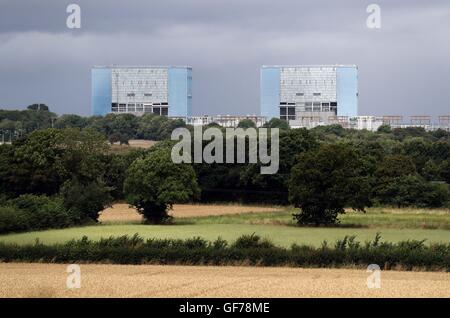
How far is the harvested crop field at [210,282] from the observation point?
30625 millimetres

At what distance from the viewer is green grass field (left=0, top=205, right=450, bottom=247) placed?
55469mm

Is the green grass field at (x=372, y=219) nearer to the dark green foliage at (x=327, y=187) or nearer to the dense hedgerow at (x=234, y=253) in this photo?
the dark green foliage at (x=327, y=187)

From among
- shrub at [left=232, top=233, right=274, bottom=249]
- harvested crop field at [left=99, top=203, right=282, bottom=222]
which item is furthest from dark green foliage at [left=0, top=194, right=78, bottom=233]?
shrub at [left=232, top=233, right=274, bottom=249]

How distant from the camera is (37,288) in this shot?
31.8m

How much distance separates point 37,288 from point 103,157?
56.5 m

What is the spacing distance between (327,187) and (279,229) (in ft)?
20.7

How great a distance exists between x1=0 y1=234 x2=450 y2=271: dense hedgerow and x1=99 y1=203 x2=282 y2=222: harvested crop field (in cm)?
2697

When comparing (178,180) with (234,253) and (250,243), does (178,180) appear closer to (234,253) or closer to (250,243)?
(250,243)

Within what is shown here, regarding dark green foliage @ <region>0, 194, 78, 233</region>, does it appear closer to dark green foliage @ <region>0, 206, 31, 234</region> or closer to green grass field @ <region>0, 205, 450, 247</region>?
dark green foliage @ <region>0, 206, 31, 234</region>

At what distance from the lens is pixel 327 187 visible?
6631 centimetres

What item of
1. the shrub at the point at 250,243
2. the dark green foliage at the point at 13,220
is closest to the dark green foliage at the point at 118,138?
the dark green foliage at the point at 13,220

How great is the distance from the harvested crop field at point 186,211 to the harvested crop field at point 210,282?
3203cm

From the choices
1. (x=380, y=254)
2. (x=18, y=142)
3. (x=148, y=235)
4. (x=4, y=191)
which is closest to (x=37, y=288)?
(x=380, y=254)

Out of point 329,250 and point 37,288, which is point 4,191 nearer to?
point 329,250
